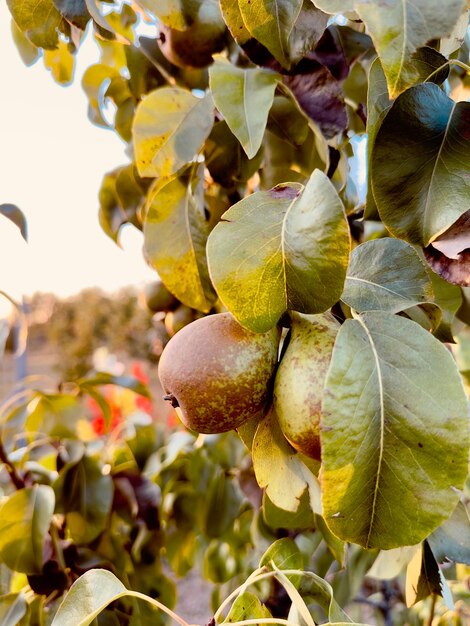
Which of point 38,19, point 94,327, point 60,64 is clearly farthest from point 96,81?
point 94,327

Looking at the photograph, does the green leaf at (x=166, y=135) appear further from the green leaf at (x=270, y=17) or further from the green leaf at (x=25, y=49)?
the green leaf at (x=25, y=49)

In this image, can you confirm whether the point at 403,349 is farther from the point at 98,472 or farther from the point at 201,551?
the point at 201,551

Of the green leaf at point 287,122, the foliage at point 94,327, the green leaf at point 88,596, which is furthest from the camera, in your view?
the foliage at point 94,327

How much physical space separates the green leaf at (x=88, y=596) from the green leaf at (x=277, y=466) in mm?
141

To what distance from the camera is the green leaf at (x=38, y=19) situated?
63cm

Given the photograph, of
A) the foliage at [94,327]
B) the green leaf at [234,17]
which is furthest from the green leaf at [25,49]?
the foliage at [94,327]

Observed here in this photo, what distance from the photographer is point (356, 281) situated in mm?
473

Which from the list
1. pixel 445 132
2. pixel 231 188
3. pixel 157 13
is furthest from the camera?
pixel 231 188

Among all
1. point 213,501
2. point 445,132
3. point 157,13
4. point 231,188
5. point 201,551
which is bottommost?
point 201,551

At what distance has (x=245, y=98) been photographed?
544mm

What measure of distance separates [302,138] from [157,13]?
0.21 m

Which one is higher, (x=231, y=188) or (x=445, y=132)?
(x=445, y=132)

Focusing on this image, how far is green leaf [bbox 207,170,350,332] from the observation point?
1.24 feet

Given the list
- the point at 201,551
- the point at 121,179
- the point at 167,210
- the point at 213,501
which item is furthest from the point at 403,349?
the point at 201,551
